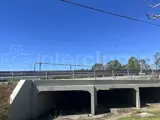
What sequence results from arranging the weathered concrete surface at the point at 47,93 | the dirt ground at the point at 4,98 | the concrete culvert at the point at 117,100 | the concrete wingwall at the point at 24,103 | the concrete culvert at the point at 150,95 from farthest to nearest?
the concrete culvert at the point at 150,95 → the concrete culvert at the point at 117,100 → the weathered concrete surface at the point at 47,93 → the concrete wingwall at the point at 24,103 → the dirt ground at the point at 4,98

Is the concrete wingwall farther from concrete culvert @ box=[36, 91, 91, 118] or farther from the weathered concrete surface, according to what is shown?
concrete culvert @ box=[36, 91, 91, 118]

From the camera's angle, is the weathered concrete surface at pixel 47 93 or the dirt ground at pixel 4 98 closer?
the dirt ground at pixel 4 98

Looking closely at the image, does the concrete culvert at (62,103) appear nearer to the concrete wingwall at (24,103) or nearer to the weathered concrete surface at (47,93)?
the weathered concrete surface at (47,93)

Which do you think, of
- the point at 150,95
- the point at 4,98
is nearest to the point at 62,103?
the point at 150,95

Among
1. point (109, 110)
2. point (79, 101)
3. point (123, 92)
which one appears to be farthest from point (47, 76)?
point (123, 92)

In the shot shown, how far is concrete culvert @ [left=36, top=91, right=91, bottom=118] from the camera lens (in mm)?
14367

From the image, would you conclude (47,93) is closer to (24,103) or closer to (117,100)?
(24,103)

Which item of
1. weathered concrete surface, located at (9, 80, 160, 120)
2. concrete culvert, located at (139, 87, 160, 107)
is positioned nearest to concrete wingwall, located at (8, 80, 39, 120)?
weathered concrete surface, located at (9, 80, 160, 120)

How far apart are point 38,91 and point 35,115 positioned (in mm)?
1471

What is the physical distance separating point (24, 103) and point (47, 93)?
3543 millimetres

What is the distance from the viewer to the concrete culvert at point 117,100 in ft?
54.0

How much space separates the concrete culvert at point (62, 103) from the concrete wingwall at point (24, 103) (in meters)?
0.67

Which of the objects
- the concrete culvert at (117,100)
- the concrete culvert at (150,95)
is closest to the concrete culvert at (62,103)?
the concrete culvert at (117,100)

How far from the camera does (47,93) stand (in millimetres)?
15531
